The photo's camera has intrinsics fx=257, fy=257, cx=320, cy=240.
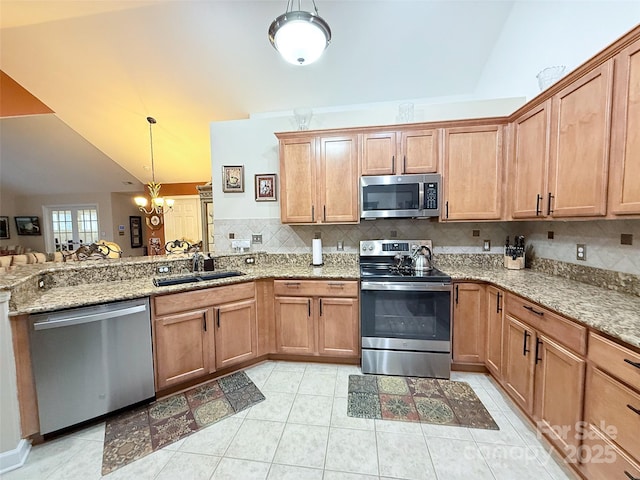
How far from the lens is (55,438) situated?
5.66 feet

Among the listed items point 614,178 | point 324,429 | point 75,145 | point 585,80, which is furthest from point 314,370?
point 75,145

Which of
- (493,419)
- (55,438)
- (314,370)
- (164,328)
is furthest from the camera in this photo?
(314,370)

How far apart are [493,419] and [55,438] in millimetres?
3025

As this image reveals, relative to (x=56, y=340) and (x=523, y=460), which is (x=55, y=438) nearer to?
(x=56, y=340)

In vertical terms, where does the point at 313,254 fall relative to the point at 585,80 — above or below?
below

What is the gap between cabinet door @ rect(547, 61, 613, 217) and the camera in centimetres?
151

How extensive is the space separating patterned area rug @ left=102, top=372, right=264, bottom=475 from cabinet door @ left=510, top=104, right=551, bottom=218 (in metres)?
2.79

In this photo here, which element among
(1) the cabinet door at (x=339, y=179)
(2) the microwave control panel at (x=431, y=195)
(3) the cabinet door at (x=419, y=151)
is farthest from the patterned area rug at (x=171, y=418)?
(3) the cabinet door at (x=419, y=151)

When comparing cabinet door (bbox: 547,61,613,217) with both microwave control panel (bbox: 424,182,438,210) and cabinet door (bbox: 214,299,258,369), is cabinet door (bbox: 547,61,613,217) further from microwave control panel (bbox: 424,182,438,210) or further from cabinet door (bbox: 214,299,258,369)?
cabinet door (bbox: 214,299,258,369)

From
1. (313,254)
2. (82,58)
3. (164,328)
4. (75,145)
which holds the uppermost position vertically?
(82,58)

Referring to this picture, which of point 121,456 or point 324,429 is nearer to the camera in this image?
point 121,456

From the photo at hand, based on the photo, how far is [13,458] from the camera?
1.52m

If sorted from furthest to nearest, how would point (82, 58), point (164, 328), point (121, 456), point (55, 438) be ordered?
point (82, 58)
point (164, 328)
point (55, 438)
point (121, 456)

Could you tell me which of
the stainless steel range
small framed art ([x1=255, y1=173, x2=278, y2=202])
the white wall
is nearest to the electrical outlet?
the stainless steel range
